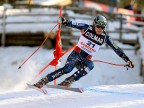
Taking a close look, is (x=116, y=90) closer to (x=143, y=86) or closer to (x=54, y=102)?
(x=143, y=86)

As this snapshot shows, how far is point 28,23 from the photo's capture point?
1563 centimetres

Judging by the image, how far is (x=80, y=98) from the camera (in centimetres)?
775

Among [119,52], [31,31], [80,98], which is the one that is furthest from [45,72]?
[80,98]

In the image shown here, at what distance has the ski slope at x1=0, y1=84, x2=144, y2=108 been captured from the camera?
23.4ft

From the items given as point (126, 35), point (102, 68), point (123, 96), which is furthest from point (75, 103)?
point (126, 35)

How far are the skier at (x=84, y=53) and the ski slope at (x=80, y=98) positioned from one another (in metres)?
0.29

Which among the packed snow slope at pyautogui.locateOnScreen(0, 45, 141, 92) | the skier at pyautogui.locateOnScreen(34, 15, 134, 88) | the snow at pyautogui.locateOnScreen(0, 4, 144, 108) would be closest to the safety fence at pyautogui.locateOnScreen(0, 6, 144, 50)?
the snow at pyautogui.locateOnScreen(0, 4, 144, 108)

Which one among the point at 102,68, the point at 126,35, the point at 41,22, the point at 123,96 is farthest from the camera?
the point at 126,35

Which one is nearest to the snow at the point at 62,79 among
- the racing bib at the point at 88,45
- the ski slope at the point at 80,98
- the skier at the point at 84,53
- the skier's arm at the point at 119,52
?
the ski slope at the point at 80,98

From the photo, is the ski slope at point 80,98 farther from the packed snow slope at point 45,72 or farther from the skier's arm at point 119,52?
the packed snow slope at point 45,72

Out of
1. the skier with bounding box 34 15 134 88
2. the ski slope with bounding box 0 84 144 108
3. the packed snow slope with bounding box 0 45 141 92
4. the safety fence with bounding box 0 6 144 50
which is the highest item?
the skier with bounding box 34 15 134 88

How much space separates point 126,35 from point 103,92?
8.62 metres

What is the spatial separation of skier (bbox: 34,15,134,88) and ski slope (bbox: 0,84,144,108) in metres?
0.29

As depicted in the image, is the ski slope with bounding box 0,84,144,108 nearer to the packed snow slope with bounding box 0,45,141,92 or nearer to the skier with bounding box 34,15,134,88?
the skier with bounding box 34,15,134,88
